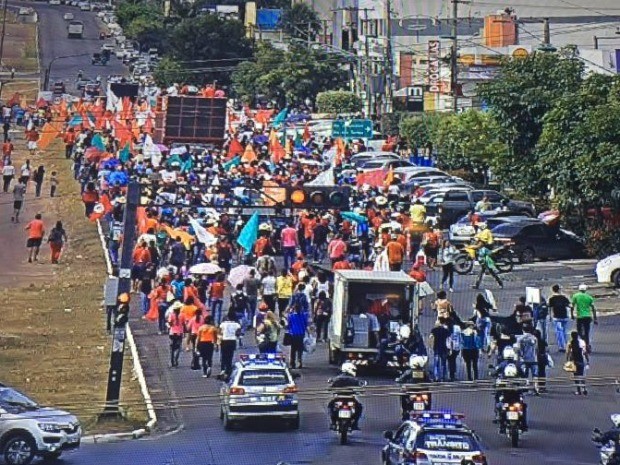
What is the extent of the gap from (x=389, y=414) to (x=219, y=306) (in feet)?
27.6

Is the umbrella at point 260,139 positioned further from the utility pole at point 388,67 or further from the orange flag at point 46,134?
the utility pole at point 388,67

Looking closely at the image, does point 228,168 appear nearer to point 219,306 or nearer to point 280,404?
point 219,306

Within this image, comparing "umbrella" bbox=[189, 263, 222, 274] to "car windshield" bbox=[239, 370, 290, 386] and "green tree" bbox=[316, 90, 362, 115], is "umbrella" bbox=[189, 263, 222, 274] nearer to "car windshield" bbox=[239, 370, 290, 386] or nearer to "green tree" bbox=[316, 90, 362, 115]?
"car windshield" bbox=[239, 370, 290, 386]

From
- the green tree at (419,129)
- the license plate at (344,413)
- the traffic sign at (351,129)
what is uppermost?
the green tree at (419,129)

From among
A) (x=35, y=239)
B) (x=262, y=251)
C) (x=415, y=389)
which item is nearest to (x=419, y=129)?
(x=35, y=239)

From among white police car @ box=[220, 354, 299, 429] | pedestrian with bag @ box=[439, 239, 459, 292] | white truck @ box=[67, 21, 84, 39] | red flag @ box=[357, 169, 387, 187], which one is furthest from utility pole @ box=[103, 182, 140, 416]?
white truck @ box=[67, 21, 84, 39]

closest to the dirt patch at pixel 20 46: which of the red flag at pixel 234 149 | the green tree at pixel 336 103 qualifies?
the green tree at pixel 336 103

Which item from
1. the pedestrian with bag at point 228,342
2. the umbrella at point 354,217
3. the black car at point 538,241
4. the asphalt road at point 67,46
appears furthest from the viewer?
the asphalt road at point 67,46

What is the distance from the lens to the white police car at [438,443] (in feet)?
68.8

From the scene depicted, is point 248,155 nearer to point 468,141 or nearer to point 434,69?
point 468,141

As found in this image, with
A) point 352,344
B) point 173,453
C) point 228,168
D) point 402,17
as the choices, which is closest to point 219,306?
point 352,344

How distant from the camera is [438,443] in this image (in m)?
21.2

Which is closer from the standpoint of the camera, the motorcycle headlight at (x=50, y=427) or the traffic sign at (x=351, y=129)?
the motorcycle headlight at (x=50, y=427)

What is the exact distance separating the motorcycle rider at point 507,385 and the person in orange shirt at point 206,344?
5.32 m
